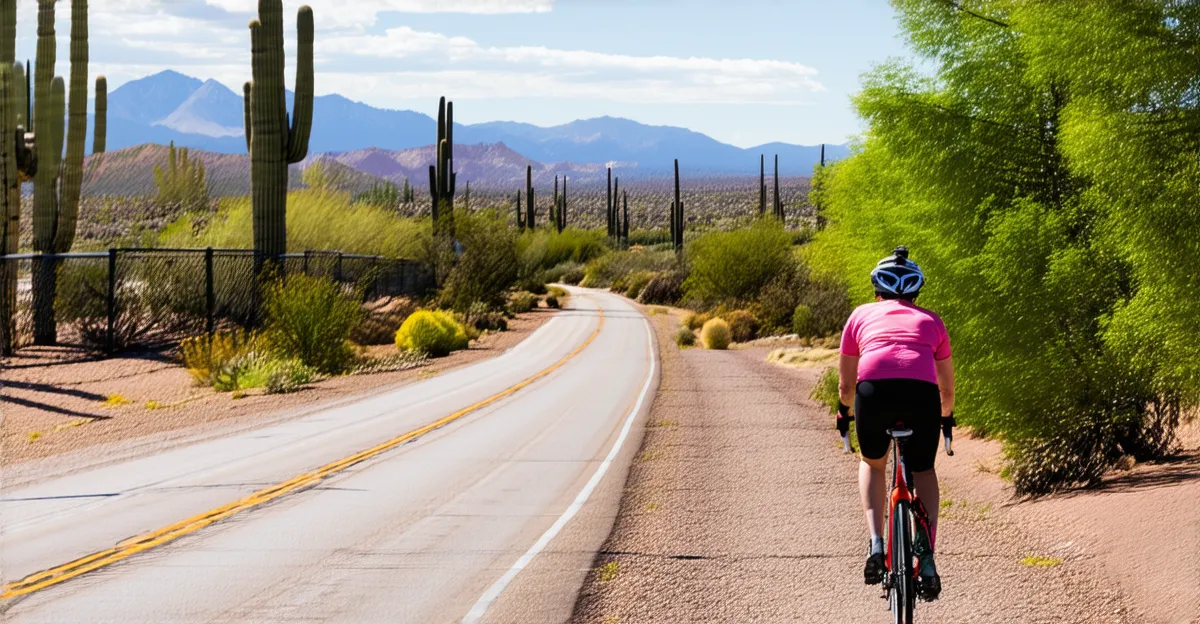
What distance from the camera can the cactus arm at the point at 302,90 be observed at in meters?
29.8

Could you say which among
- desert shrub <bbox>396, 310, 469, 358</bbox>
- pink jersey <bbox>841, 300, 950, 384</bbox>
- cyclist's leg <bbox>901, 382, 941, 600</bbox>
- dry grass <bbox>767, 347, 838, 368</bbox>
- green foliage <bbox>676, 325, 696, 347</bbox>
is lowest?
green foliage <bbox>676, 325, 696, 347</bbox>

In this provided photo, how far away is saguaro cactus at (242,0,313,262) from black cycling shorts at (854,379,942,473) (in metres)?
22.9

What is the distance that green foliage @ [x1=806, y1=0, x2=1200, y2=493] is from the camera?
395 inches

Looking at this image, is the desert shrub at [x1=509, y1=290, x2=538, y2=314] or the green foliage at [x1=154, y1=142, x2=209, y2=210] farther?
the green foliage at [x1=154, y1=142, x2=209, y2=210]

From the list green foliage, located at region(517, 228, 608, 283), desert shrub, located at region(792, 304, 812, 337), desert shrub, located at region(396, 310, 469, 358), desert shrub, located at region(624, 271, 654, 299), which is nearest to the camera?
desert shrub, located at region(396, 310, 469, 358)

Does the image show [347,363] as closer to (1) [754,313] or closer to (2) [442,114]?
(1) [754,313]

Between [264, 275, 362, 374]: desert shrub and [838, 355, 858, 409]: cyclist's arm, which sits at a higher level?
[838, 355, 858, 409]: cyclist's arm

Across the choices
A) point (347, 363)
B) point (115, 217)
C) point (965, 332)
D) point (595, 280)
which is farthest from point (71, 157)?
point (115, 217)

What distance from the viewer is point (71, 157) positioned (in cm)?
3045

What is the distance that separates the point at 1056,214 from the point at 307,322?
20106mm

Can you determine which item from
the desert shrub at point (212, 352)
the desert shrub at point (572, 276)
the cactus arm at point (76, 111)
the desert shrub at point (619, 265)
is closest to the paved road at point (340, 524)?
the desert shrub at point (212, 352)

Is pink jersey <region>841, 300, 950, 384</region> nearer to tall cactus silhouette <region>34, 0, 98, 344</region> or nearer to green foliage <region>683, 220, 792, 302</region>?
tall cactus silhouette <region>34, 0, 98, 344</region>

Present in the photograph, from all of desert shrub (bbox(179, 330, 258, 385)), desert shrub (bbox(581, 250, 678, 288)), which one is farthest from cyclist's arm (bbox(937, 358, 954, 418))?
desert shrub (bbox(581, 250, 678, 288))

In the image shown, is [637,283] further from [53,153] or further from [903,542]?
[903,542]
